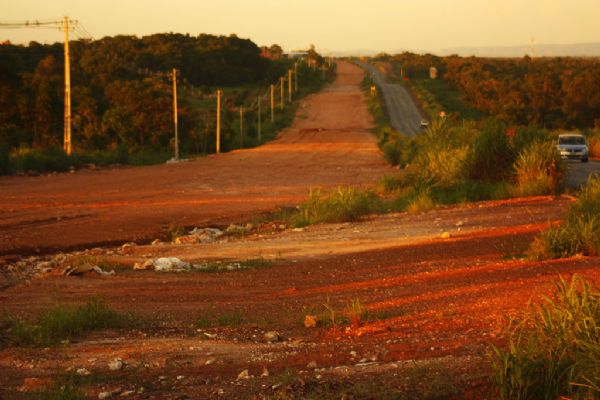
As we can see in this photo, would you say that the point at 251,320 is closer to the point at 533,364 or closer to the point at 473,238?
the point at 533,364

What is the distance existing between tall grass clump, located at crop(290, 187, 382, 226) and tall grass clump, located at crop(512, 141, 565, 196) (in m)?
4.13

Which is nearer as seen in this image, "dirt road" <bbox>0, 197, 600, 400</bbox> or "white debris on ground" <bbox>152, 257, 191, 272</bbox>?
"dirt road" <bbox>0, 197, 600, 400</bbox>

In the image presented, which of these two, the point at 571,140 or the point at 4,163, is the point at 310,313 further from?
the point at 571,140

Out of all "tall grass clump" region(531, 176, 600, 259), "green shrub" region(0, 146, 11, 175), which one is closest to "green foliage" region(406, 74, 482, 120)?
"green shrub" region(0, 146, 11, 175)

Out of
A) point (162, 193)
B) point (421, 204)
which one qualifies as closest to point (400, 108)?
point (162, 193)

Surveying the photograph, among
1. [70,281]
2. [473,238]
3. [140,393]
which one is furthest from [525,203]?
[140,393]

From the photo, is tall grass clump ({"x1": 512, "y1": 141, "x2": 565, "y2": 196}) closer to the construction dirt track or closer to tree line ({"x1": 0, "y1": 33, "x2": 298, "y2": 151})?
the construction dirt track

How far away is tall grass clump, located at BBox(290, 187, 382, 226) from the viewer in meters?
22.9

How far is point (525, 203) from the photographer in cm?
2298

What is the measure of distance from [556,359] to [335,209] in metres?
16.0

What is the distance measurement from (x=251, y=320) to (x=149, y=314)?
4.49ft

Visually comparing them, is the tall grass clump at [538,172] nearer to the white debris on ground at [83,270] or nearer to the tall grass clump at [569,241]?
the tall grass clump at [569,241]

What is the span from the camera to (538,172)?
2516 cm

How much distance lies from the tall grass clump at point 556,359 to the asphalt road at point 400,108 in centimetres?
6771
